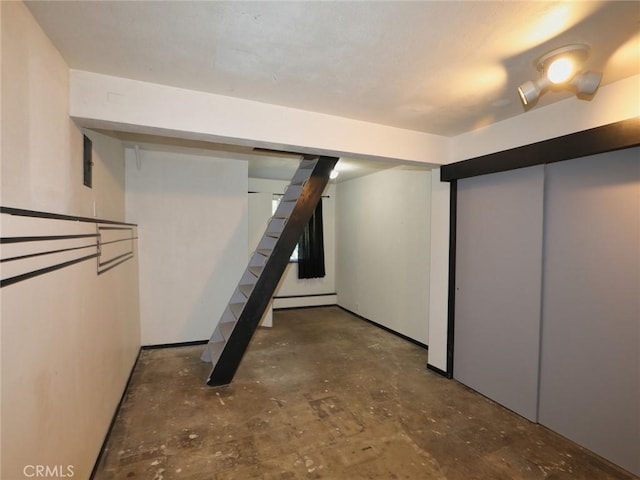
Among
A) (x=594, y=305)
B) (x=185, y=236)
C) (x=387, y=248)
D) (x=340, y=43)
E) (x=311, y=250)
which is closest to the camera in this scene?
(x=340, y=43)

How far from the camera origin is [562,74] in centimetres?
162

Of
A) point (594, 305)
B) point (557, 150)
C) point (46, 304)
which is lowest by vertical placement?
point (594, 305)

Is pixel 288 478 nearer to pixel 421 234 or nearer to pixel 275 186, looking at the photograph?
pixel 421 234

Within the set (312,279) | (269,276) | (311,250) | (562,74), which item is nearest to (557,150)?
(562,74)

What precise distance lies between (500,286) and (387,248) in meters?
2.19

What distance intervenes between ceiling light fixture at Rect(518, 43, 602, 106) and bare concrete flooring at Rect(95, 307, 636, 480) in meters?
2.31

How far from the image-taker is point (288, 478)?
1911mm

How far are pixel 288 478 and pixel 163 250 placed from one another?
Result: 3067mm

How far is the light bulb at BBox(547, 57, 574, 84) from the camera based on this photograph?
5.26ft

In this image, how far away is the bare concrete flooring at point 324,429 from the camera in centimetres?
199

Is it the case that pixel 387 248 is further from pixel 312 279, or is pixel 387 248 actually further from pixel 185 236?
pixel 185 236

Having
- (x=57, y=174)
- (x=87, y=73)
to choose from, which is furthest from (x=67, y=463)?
(x=87, y=73)

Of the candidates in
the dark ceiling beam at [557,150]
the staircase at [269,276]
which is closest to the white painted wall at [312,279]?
the staircase at [269,276]
